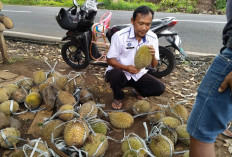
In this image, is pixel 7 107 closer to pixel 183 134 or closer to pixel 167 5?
pixel 183 134

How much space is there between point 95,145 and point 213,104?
1097 mm

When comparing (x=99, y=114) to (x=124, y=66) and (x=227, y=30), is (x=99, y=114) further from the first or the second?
(x=227, y=30)

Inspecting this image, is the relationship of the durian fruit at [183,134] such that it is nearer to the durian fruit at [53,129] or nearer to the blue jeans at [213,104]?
the blue jeans at [213,104]

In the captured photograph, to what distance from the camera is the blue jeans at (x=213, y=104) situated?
129 centimetres

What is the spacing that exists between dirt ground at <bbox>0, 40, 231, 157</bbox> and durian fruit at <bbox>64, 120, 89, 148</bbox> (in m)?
0.43

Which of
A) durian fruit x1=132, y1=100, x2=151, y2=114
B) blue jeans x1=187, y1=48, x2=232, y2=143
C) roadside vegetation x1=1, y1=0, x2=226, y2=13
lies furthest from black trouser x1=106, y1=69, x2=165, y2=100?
roadside vegetation x1=1, y1=0, x2=226, y2=13

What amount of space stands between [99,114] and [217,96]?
156 cm

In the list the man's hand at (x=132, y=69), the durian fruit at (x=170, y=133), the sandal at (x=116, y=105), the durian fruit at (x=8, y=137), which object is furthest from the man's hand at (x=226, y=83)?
the durian fruit at (x=8, y=137)

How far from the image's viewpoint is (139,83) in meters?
2.95

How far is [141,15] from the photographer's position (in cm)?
251

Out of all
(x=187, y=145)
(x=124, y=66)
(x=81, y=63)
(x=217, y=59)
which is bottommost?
(x=187, y=145)

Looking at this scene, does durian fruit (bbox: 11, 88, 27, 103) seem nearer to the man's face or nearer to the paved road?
the man's face

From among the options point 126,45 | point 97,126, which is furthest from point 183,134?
point 126,45

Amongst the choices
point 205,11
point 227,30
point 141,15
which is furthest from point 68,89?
point 205,11
